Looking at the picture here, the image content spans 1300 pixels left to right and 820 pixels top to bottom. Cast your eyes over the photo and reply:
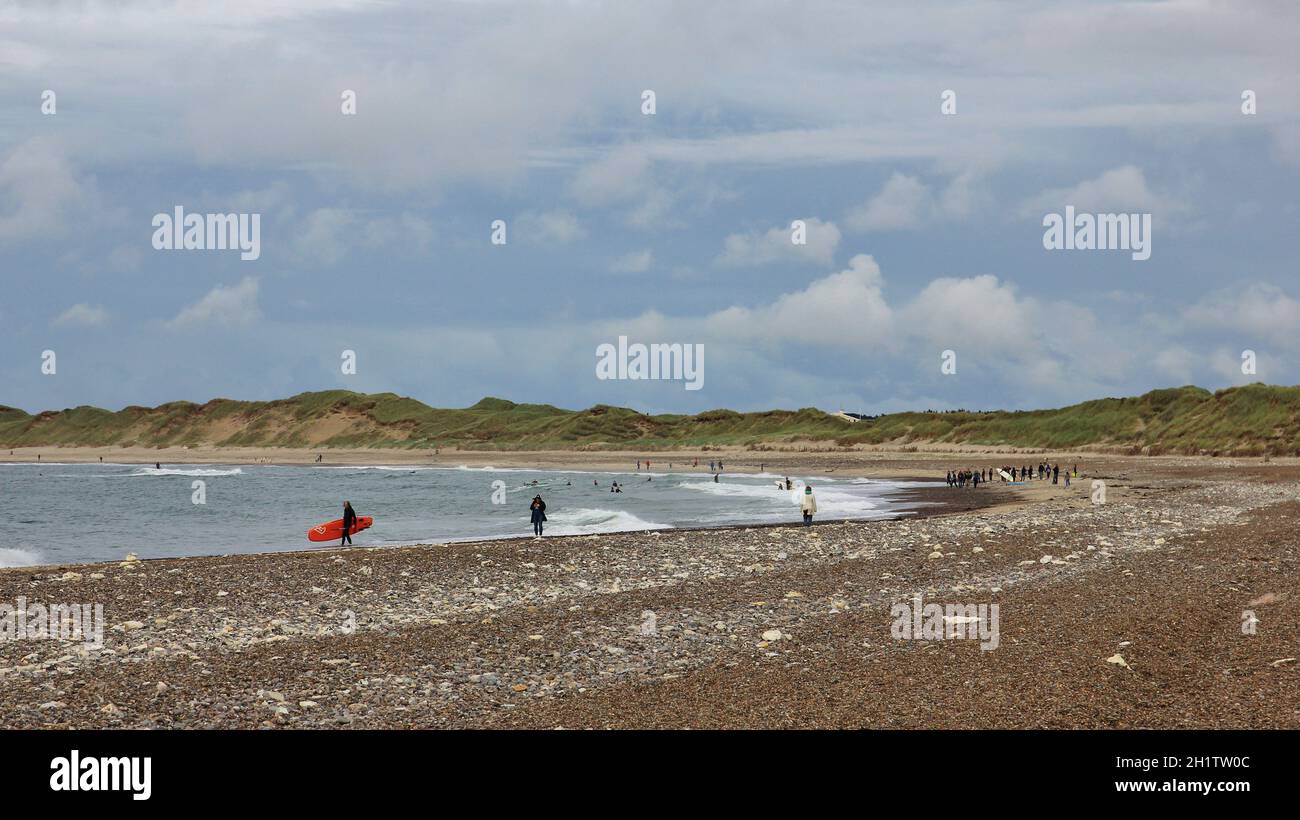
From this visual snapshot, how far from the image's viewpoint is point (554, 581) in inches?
952

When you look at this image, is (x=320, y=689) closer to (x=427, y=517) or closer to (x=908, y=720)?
(x=908, y=720)

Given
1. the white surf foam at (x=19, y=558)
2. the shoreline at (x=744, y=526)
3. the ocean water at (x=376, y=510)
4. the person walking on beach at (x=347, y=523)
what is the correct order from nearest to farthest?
the shoreline at (x=744, y=526)
the white surf foam at (x=19, y=558)
the person walking on beach at (x=347, y=523)
the ocean water at (x=376, y=510)

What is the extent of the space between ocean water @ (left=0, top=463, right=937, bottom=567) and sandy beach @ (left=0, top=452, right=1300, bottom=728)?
11.5 meters

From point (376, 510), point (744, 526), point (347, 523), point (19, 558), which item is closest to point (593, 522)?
point (744, 526)

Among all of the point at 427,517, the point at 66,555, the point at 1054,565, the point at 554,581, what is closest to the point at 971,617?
the point at 1054,565

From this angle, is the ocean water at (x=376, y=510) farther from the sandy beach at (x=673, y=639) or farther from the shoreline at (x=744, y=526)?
the sandy beach at (x=673, y=639)

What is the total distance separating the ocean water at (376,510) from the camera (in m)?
39.6

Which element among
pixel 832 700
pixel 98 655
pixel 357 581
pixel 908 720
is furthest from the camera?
pixel 357 581

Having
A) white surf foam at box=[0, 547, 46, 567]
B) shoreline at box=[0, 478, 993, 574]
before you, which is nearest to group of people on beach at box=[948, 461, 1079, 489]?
shoreline at box=[0, 478, 993, 574]

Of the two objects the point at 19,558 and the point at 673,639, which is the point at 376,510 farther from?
the point at 673,639

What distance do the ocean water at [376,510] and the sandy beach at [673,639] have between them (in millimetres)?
11473

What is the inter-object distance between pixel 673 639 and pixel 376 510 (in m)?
44.0

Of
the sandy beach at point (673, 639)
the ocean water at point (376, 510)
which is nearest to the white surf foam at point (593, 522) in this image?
the ocean water at point (376, 510)
